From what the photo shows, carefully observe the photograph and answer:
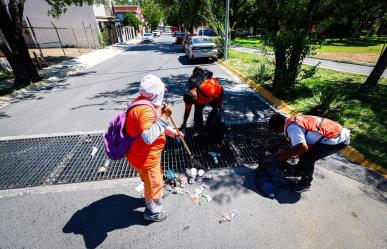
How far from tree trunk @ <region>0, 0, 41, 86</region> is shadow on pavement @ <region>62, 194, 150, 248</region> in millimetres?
9431

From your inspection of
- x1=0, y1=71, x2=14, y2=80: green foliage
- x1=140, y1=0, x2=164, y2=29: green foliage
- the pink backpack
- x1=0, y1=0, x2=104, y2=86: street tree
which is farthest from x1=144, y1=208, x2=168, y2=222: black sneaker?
x1=140, y1=0, x2=164, y2=29: green foliage

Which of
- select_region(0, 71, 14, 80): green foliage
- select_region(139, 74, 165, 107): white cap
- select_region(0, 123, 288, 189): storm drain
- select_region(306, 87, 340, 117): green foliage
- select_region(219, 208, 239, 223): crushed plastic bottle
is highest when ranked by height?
select_region(139, 74, 165, 107): white cap

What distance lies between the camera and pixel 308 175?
3326mm

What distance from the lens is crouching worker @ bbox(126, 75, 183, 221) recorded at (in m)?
2.31

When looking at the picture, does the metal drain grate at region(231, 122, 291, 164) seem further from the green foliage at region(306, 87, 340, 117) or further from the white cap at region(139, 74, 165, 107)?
the white cap at region(139, 74, 165, 107)

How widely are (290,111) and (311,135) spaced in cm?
303

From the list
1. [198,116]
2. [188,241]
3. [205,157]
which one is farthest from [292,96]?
[188,241]

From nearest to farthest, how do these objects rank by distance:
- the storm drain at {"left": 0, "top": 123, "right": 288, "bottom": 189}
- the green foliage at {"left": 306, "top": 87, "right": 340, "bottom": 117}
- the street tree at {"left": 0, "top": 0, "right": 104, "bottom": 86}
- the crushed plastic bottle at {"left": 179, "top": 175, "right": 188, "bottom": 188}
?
the crushed plastic bottle at {"left": 179, "top": 175, "right": 188, "bottom": 188} → the storm drain at {"left": 0, "top": 123, "right": 288, "bottom": 189} → the green foliage at {"left": 306, "top": 87, "right": 340, "bottom": 117} → the street tree at {"left": 0, "top": 0, "right": 104, "bottom": 86}

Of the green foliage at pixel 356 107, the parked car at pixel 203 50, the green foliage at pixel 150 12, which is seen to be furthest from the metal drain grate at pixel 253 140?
the green foliage at pixel 150 12

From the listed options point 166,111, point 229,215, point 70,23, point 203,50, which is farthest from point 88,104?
point 70,23

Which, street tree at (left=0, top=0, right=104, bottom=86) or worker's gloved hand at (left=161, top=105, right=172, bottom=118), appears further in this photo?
street tree at (left=0, top=0, right=104, bottom=86)

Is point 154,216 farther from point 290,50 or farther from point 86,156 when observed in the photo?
point 290,50

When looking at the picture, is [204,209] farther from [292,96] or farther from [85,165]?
[292,96]

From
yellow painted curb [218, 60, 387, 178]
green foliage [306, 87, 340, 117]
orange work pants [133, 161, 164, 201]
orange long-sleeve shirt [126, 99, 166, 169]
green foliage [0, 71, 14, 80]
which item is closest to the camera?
orange long-sleeve shirt [126, 99, 166, 169]
